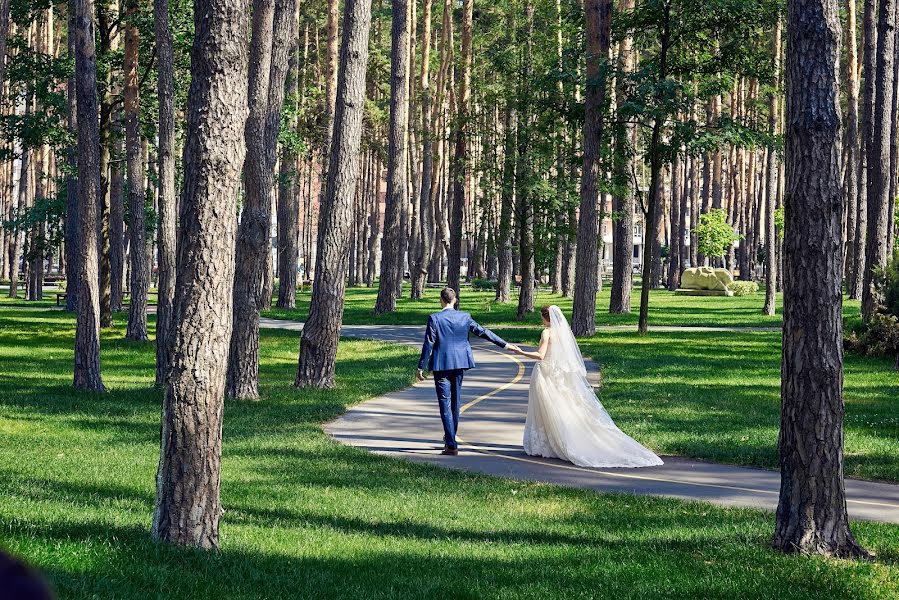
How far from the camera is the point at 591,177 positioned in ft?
104

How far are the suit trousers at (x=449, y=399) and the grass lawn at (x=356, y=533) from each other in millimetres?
1078

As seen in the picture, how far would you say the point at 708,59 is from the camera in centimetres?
3088

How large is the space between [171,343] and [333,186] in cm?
1256

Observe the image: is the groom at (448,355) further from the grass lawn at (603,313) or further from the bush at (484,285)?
the bush at (484,285)

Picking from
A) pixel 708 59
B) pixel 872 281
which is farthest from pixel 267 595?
pixel 708 59

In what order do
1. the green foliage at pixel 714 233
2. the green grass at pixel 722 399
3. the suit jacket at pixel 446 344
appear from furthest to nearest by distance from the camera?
the green foliage at pixel 714 233 → the suit jacket at pixel 446 344 → the green grass at pixel 722 399

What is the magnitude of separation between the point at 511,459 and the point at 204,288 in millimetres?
6736

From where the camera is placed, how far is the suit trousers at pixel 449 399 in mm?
13633

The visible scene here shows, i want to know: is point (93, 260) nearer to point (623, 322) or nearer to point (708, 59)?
point (708, 59)

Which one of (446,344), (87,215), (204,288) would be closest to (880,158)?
(446,344)

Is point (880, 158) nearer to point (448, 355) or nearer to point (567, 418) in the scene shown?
point (567, 418)

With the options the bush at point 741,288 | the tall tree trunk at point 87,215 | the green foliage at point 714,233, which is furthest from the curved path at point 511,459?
the green foliage at point 714,233

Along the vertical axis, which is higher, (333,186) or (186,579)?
(333,186)

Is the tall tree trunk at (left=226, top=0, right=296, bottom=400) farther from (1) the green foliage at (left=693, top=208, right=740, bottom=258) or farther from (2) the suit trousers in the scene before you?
(1) the green foliage at (left=693, top=208, right=740, bottom=258)
